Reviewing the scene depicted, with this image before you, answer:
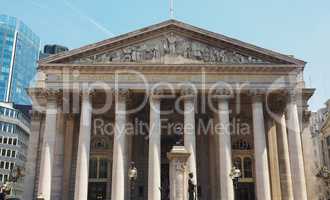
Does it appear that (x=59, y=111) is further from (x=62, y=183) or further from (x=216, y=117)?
(x=216, y=117)

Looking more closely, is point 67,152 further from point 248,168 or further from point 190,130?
point 248,168

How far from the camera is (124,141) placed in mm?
35000

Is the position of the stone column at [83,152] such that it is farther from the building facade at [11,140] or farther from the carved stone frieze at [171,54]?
the building facade at [11,140]

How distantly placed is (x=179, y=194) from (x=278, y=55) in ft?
70.0

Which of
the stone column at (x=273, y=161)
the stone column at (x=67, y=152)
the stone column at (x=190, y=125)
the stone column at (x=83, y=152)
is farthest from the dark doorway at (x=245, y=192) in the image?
the stone column at (x=67, y=152)

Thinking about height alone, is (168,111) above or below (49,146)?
above

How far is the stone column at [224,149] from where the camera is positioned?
33500 mm

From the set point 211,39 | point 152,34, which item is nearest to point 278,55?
point 211,39

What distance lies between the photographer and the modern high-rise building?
113062 millimetres

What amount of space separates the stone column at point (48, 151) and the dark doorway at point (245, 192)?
18.9 m

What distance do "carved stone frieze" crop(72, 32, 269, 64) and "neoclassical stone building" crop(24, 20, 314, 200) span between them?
0.10 m

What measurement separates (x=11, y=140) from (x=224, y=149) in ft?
184

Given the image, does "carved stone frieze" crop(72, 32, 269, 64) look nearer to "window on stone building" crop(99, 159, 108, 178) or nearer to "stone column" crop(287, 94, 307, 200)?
"stone column" crop(287, 94, 307, 200)

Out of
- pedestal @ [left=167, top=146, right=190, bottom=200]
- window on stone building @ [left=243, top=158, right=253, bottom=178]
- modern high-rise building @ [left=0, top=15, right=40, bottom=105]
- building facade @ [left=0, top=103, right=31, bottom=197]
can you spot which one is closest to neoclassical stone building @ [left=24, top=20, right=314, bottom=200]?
window on stone building @ [left=243, top=158, right=253, bottom=178]
